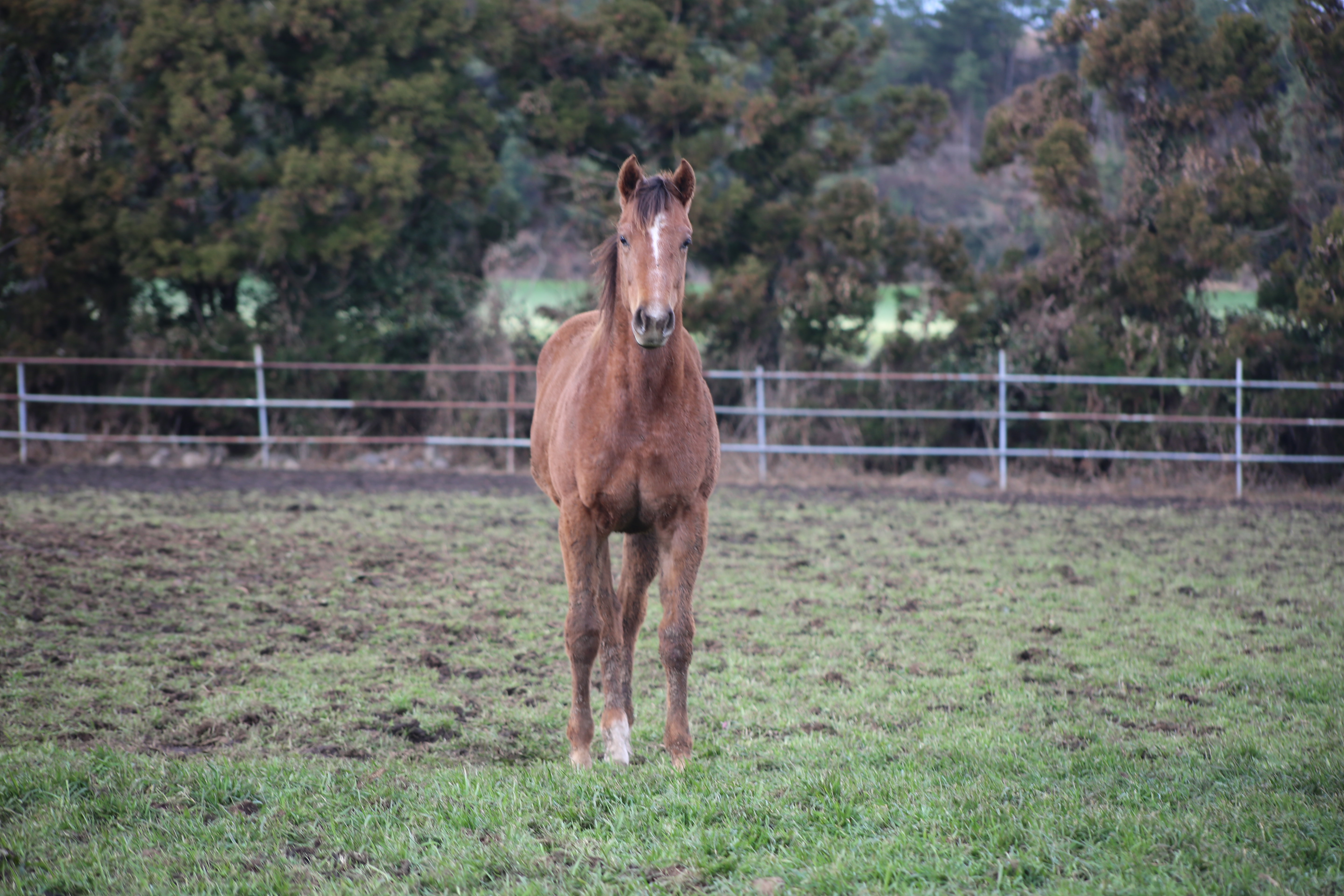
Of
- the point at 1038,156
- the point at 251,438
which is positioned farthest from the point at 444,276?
the point at 1038,156

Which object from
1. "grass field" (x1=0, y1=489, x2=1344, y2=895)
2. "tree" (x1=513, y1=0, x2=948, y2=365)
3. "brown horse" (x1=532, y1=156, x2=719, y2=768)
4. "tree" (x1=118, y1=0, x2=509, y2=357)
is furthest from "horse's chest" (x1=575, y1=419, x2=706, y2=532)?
"tree" (x1=118, y1=0, x2=509, y2=357)

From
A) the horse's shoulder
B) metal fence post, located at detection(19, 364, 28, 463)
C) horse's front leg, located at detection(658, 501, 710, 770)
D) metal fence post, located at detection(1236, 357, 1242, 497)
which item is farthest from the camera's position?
metal fence post, located at detection(19, 364, 28, 463)

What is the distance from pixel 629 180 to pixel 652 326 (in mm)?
736

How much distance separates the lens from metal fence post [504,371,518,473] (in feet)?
43.1

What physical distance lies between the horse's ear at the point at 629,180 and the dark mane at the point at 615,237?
0.04 m

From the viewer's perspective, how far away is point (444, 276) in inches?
620

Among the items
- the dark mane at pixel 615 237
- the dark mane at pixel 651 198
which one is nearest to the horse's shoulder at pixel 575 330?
the dark mane at pixel 615 237

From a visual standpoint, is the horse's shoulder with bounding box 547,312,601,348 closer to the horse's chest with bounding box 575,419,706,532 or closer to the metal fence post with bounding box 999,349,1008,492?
the horse's chest with bounding box 575,419,706,532

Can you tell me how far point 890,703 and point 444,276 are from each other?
12.5 m

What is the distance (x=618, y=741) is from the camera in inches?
162

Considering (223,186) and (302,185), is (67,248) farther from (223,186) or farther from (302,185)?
(302,185)

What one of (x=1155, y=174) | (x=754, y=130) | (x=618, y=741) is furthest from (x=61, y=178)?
(x=1155, y=174)

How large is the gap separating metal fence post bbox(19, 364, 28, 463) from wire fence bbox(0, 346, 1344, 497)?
1.0 inches

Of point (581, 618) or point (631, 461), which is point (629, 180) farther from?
point (581, 618)
